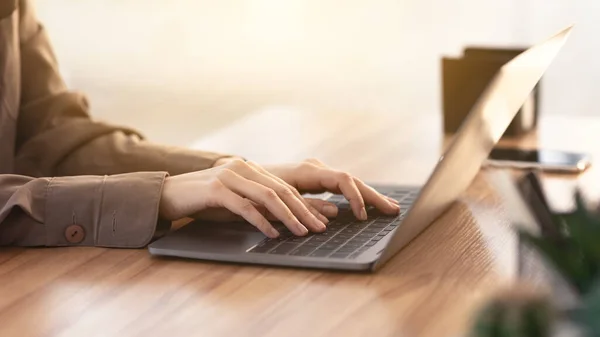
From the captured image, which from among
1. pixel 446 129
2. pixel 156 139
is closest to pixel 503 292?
pixel 446 129

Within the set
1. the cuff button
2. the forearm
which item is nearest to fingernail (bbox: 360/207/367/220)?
the forearm

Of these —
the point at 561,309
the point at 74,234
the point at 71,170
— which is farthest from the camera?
the point at 71,170

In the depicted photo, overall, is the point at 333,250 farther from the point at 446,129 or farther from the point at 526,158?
the point at 446,129

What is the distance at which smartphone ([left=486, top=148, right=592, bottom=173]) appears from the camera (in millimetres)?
1609

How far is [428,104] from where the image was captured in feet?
13.9

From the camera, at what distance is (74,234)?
132 cm

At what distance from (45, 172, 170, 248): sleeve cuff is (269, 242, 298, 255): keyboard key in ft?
0.58

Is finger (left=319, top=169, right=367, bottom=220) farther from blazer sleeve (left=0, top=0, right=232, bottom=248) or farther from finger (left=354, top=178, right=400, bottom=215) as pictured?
blazer sleeve (left=0, top=0, right=232, bottom=248)

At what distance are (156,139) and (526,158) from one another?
2.63 meters

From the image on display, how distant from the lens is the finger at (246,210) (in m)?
1.27

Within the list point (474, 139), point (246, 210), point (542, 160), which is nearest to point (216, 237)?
point (246, 210)

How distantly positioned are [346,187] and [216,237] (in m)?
0.21

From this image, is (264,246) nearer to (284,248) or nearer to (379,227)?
(284,248)

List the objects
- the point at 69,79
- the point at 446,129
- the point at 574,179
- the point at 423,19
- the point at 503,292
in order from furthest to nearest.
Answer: the point at 69,79 < the point at 423,19 < the point at 446,129 < the point at 574,179 < the point at 503,292
